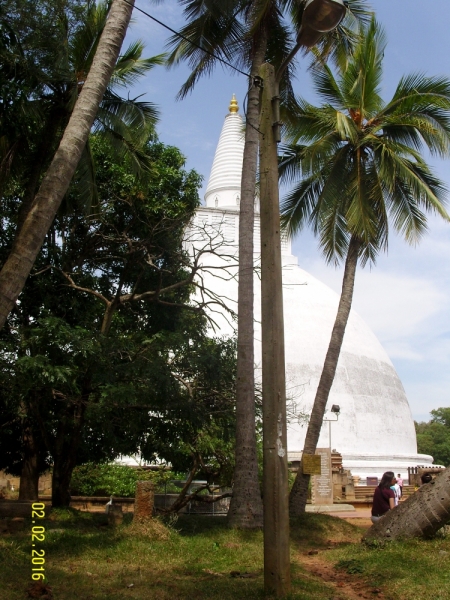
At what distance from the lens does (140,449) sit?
14008mm

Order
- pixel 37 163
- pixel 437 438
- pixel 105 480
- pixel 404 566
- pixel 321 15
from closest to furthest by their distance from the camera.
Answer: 1. pixel 321 15
2. pixel 404 566
3. pixel 37 163
4. pixel 105 480
5. pixel 437 438

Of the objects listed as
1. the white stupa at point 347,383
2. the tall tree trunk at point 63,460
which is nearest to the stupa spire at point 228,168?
the white stupa at point 347,383

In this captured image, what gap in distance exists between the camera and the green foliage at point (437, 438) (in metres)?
55.7

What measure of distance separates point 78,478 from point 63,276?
9.81 metres

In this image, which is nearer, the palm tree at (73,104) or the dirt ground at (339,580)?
the dirt ground at (339,580)

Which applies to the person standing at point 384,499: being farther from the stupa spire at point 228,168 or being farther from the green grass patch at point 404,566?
the stupa spire at point 228,168

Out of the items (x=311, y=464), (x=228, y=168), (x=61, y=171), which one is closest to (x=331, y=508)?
(x=311, y=464)

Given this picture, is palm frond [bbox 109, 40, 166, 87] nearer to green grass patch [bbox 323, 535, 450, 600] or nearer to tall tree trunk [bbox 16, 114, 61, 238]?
tall tree trunk [bbox 16, 114, 61, 238]

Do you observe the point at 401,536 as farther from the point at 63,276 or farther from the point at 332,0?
the point at 63,276

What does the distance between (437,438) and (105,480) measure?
46096 millimetres

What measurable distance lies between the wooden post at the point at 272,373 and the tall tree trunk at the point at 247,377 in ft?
10.8

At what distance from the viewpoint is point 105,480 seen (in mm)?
21234

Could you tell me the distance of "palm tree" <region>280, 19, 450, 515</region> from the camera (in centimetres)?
1320
